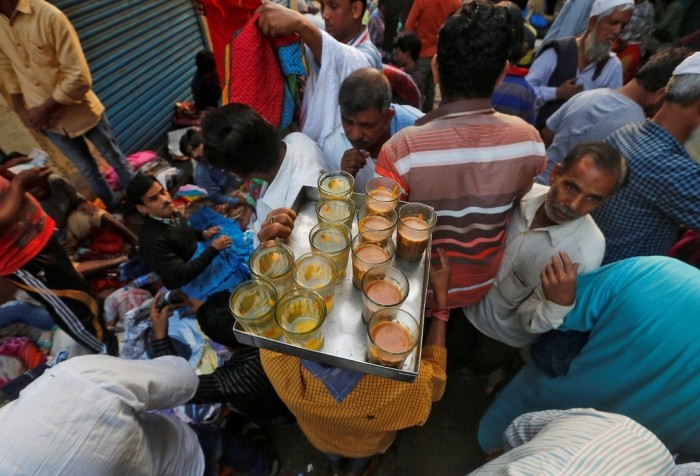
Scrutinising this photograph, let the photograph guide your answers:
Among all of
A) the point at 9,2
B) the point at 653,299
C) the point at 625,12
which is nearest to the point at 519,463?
the point at 653,299

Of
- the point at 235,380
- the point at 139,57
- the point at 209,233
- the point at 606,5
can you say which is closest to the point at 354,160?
the point at 235,380

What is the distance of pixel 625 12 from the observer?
Result: 3.34m

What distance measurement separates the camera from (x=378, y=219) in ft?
5.21

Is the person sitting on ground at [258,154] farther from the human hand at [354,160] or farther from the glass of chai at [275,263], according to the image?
the glass of chai at [275,263]

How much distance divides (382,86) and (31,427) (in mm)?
2300

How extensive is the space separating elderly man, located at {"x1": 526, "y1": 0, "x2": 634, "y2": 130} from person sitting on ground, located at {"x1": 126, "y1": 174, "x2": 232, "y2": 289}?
3.93 meters

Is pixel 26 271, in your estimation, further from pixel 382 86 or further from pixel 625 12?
pixel 625 12

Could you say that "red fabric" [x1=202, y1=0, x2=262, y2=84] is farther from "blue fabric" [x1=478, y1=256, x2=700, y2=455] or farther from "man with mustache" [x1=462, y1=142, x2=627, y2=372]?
"blue fabric" [x1=478, y1=256, x2=700, y2=455]

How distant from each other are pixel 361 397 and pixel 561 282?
1.17m

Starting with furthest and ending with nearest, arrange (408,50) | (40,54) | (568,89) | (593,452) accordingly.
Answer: (408,50)
(568,89)
(40,54)
(593,452)

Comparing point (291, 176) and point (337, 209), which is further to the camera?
point (291, 176)

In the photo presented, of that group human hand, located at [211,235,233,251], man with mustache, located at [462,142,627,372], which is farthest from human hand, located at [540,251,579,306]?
human hand, located at [211,235,233,251]

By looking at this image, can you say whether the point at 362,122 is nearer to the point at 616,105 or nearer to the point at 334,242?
the point at 334,242

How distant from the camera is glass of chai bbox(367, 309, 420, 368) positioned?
3.86 feet
